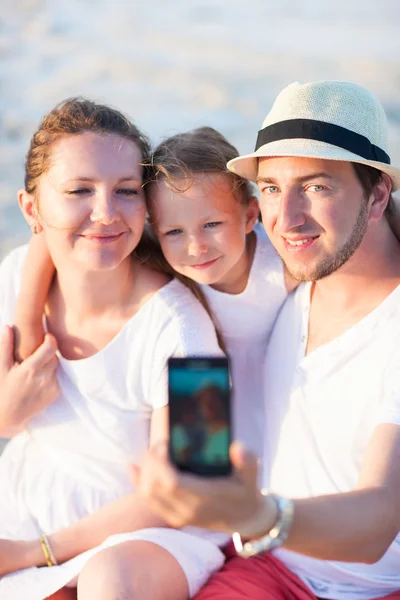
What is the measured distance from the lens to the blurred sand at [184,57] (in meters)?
8.65

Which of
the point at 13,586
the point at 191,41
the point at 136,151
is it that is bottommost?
the point at 13,586

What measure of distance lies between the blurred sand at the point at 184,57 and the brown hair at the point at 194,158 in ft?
14.1

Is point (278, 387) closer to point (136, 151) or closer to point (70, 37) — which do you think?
point (136, 151)

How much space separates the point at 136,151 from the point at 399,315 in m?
1.18

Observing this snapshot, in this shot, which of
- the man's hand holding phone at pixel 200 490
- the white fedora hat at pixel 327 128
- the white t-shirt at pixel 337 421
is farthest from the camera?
the white fedora hat at pixel 327 128

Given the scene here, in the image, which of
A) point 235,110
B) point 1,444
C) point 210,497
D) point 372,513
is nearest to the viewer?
point 210,497

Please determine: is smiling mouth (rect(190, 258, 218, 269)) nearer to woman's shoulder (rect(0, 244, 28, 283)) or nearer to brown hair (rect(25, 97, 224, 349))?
brown hair (rect(25, 97, 224, 349))

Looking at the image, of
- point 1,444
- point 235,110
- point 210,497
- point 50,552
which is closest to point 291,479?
point 50,552

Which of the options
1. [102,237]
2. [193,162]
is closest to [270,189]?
[193,162]

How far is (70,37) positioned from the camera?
10.3 m

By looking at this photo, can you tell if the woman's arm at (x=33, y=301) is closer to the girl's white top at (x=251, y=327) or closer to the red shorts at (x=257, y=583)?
the girl's white top at (x=251, y=327)

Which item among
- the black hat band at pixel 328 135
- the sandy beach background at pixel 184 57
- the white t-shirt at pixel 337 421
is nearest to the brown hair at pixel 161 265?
the white t-shirt at pixel 337 421

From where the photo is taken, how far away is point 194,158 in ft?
11.0

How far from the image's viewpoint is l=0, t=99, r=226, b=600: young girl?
10.2 feet
